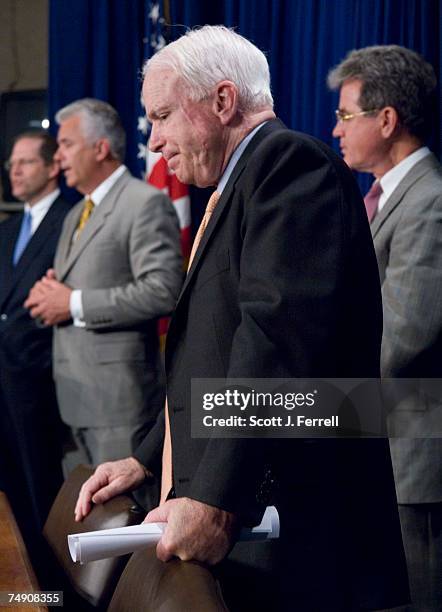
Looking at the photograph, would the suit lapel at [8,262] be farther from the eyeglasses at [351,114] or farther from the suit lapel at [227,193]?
the suit lapel at [227,193]

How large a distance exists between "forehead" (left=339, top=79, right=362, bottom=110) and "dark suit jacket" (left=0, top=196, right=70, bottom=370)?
1.57m

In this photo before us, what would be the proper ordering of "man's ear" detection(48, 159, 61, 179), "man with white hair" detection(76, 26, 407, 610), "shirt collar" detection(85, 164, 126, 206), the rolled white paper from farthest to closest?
1. "man's ear" detection(48, 159, 61, 179)
2. "shirt collar" detection(85, 164, 126, 206)
3. "man with white hair" detection(76, 26, 407, 610)
4. the rolled white paper

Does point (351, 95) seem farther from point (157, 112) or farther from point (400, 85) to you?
point (157, 112)

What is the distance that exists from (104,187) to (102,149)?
141 mm

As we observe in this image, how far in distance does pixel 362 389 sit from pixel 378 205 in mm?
990

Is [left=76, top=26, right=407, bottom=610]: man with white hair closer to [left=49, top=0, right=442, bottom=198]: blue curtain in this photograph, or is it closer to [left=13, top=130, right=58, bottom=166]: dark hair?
[left=49, top=0, right=442, bottom=198]: blue curtain

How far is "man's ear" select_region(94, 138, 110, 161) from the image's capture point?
3463 mm

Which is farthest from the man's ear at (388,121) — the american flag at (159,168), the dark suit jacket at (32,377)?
the dark suit jacket at (32,377)

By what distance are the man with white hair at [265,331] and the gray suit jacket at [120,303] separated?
4.89ft

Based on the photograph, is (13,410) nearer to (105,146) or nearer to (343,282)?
(105,146)

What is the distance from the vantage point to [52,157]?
13.5ft

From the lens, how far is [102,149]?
3473 mm

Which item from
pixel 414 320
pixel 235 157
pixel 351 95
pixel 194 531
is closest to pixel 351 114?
pixel 351 95

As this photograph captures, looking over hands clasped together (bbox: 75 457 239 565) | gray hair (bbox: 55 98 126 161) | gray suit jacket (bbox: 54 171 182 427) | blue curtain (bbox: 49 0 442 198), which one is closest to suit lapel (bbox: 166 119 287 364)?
hands clasped together (bbox: 75 457 239 565)
